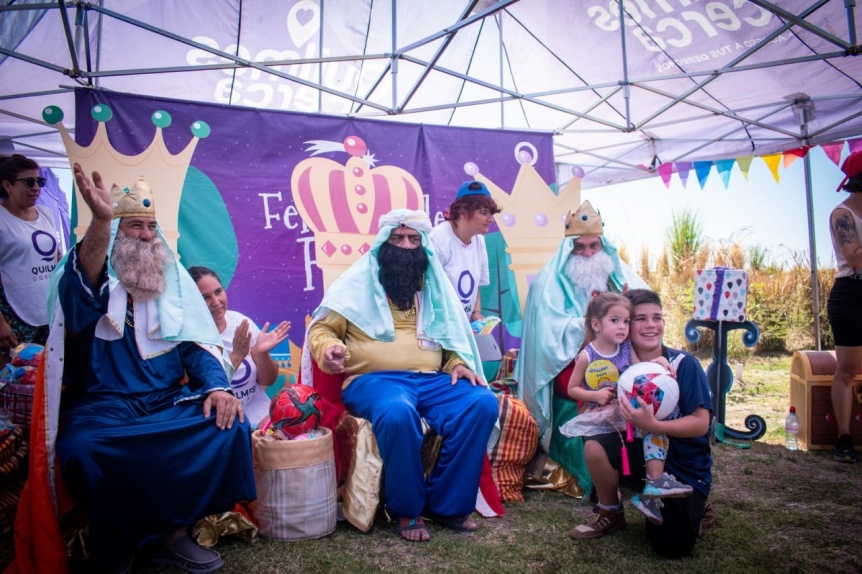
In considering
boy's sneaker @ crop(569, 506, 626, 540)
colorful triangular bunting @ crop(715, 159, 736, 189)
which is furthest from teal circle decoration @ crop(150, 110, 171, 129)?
colorful triangular bunting @ crop(715, 159, 736, 189)

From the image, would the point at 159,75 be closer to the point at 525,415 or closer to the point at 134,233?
the point at 134,233

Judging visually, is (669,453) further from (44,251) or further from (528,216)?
(44,251)

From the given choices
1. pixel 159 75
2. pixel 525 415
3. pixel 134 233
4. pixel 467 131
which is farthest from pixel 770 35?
pixel 159 75

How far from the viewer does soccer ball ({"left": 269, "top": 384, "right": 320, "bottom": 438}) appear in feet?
10.4

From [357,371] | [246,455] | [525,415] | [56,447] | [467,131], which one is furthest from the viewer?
[467,131]

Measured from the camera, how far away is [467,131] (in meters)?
5.93

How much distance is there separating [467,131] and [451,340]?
2852mm

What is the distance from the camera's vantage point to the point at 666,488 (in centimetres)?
267

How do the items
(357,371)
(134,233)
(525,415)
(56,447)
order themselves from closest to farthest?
(56,447)
(134,233)
(357,371)
(525,415)

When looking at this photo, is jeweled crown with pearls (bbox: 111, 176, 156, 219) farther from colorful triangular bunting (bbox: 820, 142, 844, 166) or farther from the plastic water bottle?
colorful triangular bunting (bbox: 820, 142, 844, 166)

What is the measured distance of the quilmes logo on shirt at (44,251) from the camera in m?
3.88

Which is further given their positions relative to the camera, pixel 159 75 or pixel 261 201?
pixel 159 75

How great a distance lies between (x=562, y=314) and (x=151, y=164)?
342 centimetres

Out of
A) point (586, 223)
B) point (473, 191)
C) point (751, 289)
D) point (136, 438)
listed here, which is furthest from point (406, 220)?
point (751, 289)
